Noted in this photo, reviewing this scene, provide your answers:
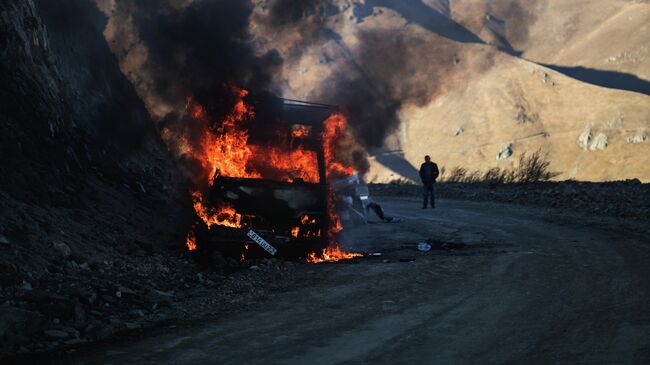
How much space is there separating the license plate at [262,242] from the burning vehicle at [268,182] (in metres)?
0.02

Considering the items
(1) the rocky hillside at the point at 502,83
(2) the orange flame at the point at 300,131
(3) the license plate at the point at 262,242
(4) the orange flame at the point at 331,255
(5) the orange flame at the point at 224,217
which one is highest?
(1) the rocky hillside at the point at 502,83

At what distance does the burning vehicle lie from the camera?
372 inches

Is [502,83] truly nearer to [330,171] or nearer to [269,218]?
[330,171]

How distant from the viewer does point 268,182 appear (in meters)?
10.1

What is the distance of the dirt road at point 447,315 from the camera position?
16.2 ft

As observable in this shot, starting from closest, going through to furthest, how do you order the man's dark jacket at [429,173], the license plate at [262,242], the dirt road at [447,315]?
the dirt road at [447,315] < the license plate at [262,242] < the man's dark jacket at [429,173]

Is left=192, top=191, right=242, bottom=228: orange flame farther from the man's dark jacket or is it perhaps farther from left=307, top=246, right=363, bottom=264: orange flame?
the man's dark jacket

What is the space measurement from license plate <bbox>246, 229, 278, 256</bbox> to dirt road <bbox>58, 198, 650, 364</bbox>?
590mm

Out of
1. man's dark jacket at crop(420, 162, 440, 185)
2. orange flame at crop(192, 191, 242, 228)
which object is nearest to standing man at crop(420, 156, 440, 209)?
man's dark jacket at crop(420, 162, 440, 185)

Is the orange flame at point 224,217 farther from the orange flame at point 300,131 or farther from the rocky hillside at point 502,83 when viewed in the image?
the rocky hillside at point 502,83

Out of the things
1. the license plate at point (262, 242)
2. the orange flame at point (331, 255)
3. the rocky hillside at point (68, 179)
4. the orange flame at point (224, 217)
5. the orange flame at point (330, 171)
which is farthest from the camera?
the orange flame at point (330, 171)

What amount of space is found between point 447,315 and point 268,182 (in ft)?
15.6

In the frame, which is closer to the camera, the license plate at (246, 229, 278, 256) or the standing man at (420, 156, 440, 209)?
the license plate at (246, 229, 278, 256)

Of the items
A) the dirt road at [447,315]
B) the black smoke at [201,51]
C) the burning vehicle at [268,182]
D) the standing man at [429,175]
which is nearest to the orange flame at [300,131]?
the burning vehicle at [268,182]
